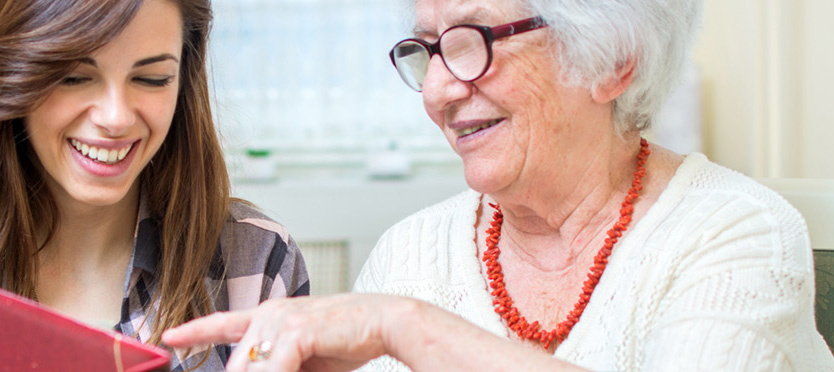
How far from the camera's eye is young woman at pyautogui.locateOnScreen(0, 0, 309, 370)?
1172 millimetres

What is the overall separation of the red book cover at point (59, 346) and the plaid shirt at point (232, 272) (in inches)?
22.8

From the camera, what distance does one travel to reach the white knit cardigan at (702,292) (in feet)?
3.00

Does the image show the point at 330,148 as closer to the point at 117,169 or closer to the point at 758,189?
the point at 117,169

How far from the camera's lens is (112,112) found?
119 centimetres

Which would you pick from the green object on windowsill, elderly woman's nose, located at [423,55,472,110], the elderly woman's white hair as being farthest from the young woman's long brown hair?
the green object on windowsill

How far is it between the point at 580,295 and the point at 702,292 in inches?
7.6

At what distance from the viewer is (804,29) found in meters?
2.10

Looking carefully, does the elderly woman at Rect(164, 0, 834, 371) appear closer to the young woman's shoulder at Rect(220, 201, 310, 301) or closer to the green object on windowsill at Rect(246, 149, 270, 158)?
the young woman's shoulder at Rect(220, 201, 310, 301)

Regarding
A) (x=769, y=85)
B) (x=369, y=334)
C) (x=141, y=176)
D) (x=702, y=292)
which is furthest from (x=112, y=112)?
(x=769, y=85)

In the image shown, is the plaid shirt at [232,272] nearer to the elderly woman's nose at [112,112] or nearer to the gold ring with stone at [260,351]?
the elderly woman's nose at [112,112]

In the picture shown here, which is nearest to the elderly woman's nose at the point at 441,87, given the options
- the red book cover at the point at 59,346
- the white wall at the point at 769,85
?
the red book cover at the point at 59,346

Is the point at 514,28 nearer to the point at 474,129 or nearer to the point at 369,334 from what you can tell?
the point at 474,129

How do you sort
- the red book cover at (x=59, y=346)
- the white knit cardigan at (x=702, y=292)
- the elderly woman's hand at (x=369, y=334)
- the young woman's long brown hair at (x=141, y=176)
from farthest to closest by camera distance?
the young woman's long brown hair at (x=141, y=176) → the white knit cardigan at (x=702, y=292) → the elderly woman's hand at (x=369, y=334) → the red book cover at (x=59, y=346)

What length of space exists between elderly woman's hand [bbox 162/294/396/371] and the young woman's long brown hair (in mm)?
521
